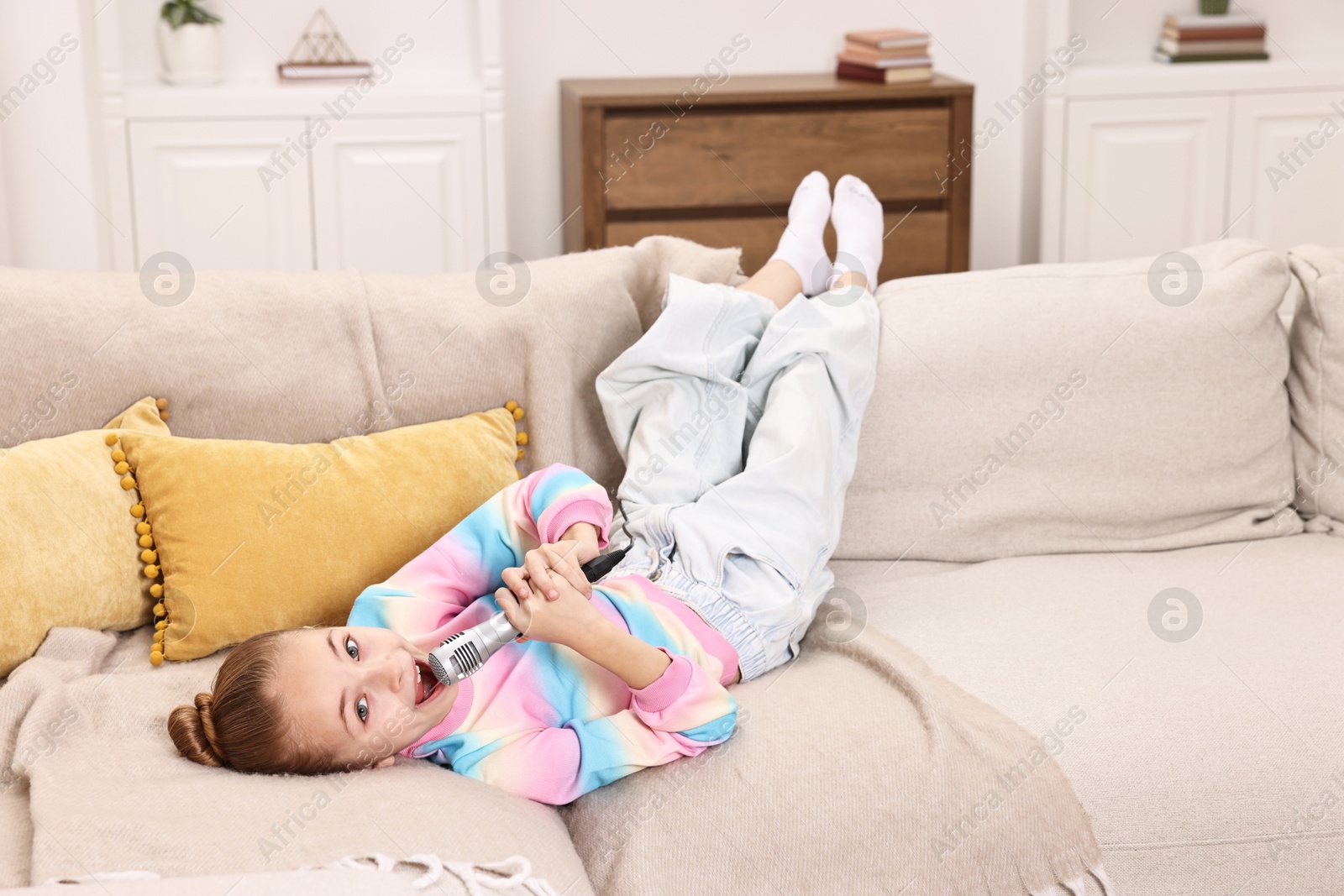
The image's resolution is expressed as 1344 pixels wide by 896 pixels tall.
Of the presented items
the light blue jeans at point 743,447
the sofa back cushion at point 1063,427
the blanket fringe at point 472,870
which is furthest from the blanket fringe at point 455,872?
the sofa back cushion at point 1063,427

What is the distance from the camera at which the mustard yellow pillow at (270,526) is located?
1.46 meters

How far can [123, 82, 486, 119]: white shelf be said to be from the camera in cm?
324

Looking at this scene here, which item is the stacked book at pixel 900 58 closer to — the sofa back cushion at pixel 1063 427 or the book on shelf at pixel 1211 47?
the book on shelf at pixel 1211 47

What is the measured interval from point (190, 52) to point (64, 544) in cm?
232

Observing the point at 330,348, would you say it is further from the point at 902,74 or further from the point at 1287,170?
the point at 1287,170

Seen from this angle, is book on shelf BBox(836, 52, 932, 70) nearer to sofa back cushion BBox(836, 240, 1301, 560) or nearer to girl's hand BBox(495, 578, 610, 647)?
sofa back cushion BBox(836, 240, 1301, 560)

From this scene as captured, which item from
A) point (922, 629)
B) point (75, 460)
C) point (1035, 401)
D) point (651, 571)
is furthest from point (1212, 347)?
point (75, 460)

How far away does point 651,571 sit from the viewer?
61.2 inches

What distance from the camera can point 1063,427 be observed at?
176 centimetres

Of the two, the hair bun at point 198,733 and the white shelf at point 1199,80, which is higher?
the white shelf at point 1199,80

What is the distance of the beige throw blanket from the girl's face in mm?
204

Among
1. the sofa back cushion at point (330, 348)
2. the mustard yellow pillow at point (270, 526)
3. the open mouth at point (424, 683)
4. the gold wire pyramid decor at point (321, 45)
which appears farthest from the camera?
the gold wire pyramid decor at point (321, 45)

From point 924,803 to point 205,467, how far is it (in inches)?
35.9

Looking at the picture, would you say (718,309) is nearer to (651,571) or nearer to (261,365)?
(651,571)
